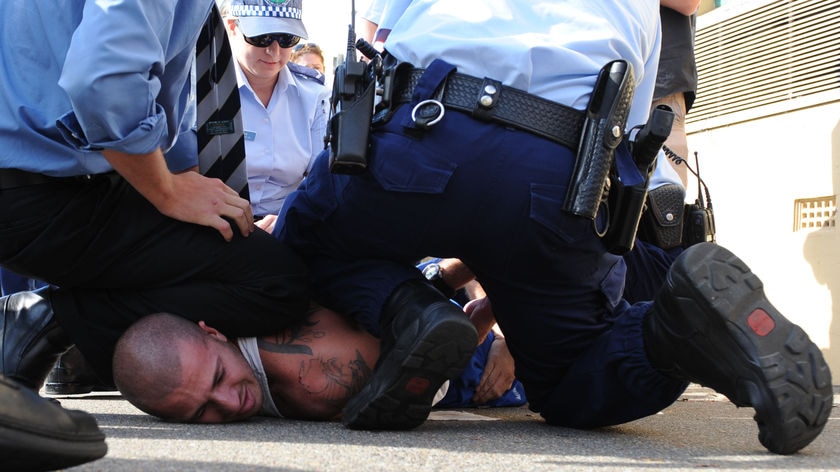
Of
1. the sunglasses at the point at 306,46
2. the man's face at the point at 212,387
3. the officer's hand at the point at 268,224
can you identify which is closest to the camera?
the man's face at the point at 212,387

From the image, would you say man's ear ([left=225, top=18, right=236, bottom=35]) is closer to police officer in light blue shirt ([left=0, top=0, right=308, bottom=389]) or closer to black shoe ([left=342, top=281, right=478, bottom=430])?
police officer in light blue shirt ([left=0, top=0, right=308, bottom=389])

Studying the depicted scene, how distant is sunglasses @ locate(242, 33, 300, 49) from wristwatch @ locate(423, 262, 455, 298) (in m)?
1.16

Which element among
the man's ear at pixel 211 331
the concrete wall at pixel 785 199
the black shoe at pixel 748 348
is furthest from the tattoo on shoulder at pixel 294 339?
the concrete wall at pixel 785 199

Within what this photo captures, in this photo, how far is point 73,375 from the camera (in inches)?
122

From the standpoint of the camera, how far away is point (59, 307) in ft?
8.42

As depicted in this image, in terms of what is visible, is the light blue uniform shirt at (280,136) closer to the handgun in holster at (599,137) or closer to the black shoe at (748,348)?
the handgun in holster at (599,137)

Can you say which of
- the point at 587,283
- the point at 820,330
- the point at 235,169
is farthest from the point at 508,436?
the point at 820,330

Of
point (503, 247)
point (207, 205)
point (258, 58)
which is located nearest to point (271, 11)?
point (258, 58)

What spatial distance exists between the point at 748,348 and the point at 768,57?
3.75 meters

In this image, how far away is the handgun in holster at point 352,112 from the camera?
2.05m

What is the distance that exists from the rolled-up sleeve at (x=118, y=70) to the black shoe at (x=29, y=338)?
0.77m

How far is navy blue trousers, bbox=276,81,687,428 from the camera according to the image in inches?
78.4

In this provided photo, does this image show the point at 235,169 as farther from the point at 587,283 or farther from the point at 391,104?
the point at 587,283

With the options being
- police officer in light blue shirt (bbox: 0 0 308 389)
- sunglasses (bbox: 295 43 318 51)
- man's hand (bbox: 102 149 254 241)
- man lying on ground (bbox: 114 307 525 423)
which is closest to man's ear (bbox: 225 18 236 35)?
police officer in light blue shirt (bbox: 0 0 308 389)
